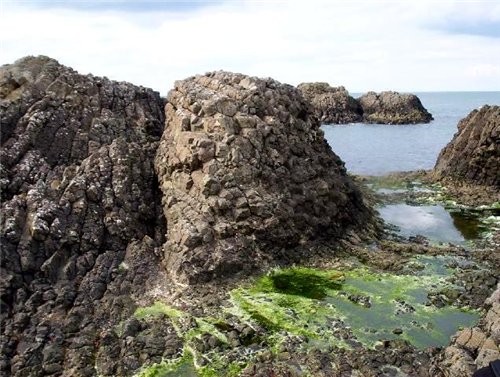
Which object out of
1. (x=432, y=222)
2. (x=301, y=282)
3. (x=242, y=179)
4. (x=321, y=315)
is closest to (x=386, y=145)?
(x=432, y=222)

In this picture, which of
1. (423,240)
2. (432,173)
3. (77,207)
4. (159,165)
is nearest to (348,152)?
(432,173)

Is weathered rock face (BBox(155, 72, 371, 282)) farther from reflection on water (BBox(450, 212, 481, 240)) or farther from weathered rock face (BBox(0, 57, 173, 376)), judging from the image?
reflection on water (BBox(450, 212, 481, 240))

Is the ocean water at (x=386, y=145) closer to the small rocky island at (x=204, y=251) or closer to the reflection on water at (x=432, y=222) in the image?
the reflection on water at (x=432, y=222)

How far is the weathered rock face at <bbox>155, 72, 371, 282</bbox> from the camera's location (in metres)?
33.8

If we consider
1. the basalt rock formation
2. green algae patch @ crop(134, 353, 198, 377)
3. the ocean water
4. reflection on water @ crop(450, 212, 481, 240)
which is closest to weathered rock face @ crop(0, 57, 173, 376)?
the basalt rock formation

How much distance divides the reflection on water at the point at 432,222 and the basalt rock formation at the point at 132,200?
17.7 feet

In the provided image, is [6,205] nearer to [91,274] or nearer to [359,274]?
[91,274]

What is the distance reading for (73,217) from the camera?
3253cm

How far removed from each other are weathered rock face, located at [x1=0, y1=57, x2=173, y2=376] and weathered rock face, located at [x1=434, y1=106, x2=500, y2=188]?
122 ft

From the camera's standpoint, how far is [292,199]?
1485 inches

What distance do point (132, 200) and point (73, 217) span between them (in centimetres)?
465

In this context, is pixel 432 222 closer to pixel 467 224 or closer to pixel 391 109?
pixel 467 224

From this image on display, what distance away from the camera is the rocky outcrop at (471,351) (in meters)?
20.9

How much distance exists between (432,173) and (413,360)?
47444 mm
